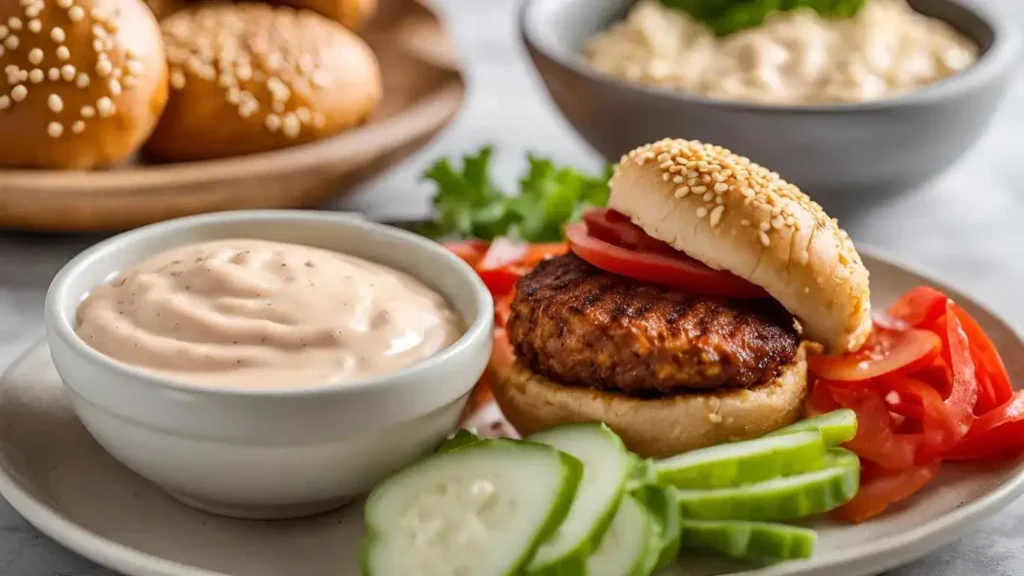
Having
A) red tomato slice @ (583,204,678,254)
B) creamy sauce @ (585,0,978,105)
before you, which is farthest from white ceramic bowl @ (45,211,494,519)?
creamy sauce @ (585,0,978,105)

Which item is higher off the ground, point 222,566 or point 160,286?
point 160,286

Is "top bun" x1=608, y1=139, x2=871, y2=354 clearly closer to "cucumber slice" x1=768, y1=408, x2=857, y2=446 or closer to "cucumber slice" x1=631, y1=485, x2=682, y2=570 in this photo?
"cucumber slice" x1=768, y1=408, x2=857, y2=446

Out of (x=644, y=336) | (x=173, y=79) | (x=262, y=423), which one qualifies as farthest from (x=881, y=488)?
(x=173, y=79)

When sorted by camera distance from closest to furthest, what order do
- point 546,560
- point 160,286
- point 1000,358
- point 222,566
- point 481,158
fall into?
point 546,560
point 222,566
point 160,286
point 1000,358
point 481,158

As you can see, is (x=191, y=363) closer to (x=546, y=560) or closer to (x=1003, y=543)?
(x=546, y=560)

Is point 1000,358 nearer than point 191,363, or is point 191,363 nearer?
point 191,363

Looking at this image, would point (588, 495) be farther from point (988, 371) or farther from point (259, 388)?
point (988, 371)

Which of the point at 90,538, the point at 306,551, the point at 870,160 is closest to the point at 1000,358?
the point at 870,160

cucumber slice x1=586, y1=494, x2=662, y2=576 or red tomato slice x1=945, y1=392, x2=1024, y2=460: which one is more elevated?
cucumber slice x1=586, y1=494, x2=662, y2=576

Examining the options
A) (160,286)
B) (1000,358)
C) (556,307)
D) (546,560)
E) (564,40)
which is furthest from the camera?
(564,40)
